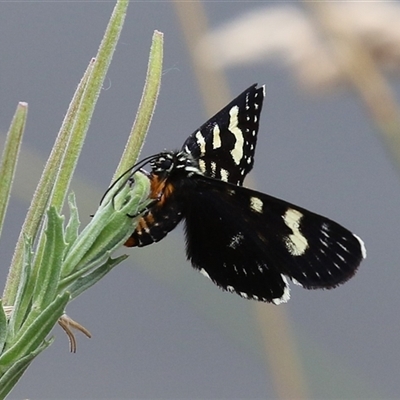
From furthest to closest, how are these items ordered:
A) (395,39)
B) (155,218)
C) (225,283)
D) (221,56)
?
1. (221,56)
2. (395,39)
3. (225,283)
4. (155,218)

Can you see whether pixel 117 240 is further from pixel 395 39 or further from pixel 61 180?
pixel 395 39

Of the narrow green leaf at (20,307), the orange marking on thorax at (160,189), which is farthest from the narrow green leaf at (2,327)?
the orange marking on thorax at (160,189)

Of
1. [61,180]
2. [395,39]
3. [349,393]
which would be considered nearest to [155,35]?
[61,180]

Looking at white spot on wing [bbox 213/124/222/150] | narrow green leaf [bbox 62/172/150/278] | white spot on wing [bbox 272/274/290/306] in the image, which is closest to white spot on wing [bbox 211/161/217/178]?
white spot on wing [bbox 213/124/222/150]

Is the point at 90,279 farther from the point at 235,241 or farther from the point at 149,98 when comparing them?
the point at 235,241

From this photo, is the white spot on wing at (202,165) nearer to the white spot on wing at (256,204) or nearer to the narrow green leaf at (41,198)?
the white spot on wing at (256,204)

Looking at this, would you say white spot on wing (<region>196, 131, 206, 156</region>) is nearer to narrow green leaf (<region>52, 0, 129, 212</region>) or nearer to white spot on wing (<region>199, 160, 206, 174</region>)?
white spot on wing (<region>199, 160, 206, 174</region>)
